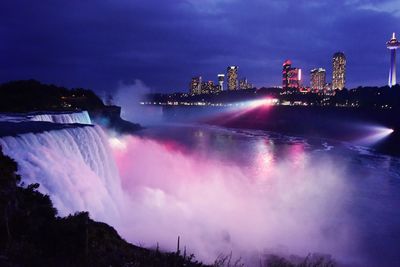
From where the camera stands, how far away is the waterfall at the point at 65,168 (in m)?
12.4

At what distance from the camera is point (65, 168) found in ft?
46.3

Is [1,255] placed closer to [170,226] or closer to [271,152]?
[170,226]

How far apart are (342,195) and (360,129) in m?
59.4

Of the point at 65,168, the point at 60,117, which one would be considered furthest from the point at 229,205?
the point at 60,117

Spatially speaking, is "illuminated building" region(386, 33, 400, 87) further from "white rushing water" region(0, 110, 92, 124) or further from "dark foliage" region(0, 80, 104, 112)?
"white rushing water" region(0, 110, 92, 124)

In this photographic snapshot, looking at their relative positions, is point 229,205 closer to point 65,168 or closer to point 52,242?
point 65,168

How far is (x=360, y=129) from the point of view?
82062 millimetres

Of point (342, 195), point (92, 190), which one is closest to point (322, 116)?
point (342, 195)

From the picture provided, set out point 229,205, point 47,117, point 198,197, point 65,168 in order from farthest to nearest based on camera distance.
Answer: point 198,197, point 47,117, point 229,205, point 65,168

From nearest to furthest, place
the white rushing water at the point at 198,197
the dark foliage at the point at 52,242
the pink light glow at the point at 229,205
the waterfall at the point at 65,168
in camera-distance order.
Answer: the dark foliage at the point at 52,242, the waterfall at the point at 65,168, the white rushing water at the point at 198,197, the pink light glow at the point at 229,205

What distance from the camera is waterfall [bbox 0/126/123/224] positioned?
12.4 metres

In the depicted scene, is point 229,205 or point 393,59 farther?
point 393,59

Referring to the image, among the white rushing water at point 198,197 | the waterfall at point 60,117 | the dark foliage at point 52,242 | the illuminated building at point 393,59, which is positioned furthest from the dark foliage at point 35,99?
the illuminated building at point 393,59

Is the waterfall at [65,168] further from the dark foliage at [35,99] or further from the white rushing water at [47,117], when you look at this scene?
the dark foliage at [35,99]
